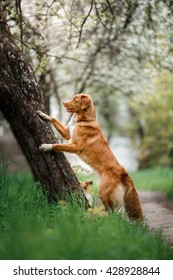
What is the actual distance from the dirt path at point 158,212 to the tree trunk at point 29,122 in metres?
1.31

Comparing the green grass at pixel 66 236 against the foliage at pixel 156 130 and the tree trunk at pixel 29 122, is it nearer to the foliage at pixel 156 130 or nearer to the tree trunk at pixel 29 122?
the tree trunk at pixel 29 122

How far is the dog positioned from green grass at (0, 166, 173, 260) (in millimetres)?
953

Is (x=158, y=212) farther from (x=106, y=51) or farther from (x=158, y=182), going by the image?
(x=106, y=51)

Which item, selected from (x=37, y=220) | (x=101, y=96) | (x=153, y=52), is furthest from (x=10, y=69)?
(x=101, y=96)

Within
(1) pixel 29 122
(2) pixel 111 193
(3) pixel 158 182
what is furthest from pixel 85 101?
(3) pixel 158 182

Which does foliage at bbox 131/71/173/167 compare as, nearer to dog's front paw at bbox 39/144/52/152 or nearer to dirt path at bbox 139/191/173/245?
dirt path at bbox 139/191/173/245

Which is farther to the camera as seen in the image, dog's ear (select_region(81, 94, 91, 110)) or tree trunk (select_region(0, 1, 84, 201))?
dog's ear (select_region(81, 94, 91, 110))

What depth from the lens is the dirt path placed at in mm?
6406

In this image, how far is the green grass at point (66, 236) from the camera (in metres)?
3.73

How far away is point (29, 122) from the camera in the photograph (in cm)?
558

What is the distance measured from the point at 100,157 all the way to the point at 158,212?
247 cm

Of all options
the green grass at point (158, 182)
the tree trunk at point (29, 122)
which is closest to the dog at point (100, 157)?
the tree trunk at point (29, 122)

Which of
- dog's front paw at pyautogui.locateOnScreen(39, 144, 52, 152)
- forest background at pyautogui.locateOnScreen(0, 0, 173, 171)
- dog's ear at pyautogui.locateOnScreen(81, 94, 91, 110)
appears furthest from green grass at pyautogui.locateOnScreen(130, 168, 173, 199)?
dog's front paw at pyautogui.locateOnScreen(39, 144, 52, 152)
